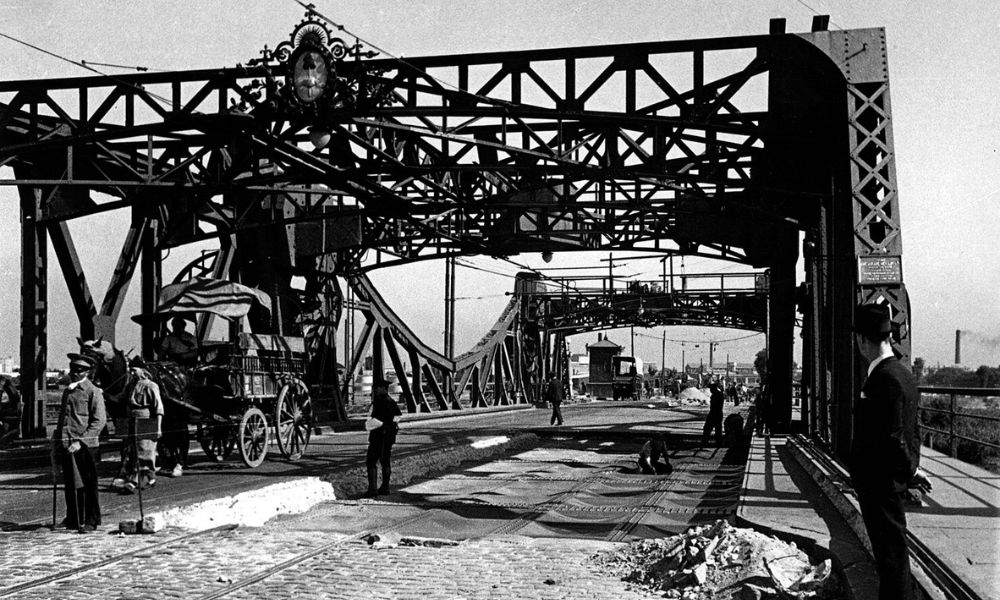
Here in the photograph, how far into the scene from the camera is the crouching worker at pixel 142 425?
1234 centimetres

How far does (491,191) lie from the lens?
23625 mm

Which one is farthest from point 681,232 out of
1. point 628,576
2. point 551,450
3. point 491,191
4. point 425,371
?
point 628,576

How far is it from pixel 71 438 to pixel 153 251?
958 centimetres

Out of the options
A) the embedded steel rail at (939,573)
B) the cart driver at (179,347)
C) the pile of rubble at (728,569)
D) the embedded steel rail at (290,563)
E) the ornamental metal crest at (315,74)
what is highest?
the ornamental metal crest at (315,74)

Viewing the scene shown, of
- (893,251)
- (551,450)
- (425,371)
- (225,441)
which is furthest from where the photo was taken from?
(425,371)

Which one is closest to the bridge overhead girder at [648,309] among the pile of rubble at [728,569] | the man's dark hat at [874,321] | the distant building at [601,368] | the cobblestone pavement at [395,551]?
the distant building at [601,368]

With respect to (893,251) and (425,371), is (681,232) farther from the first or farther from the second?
(893,251)

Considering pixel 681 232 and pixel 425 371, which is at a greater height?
pixel 681 232

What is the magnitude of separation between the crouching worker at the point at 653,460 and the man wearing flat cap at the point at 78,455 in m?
10.7

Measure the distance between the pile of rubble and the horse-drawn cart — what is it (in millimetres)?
8152

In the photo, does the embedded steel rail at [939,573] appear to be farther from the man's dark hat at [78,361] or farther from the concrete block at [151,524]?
the man's dark hat at [78,361]

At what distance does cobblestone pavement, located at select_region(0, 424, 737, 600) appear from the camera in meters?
7.20

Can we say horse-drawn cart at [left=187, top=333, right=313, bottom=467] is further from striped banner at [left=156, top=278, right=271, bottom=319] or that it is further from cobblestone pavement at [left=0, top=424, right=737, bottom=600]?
cobblestone pavement at [left=0, top=424, right=737, bottom=600]

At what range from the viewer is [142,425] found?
12594mm
